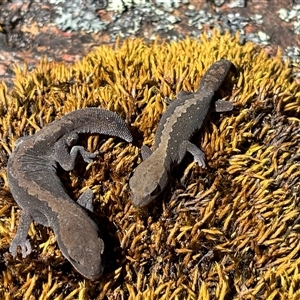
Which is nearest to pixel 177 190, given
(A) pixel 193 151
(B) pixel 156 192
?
(B) pixel 156 192

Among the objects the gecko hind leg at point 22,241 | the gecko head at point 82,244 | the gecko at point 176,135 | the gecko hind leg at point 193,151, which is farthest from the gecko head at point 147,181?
the gecko hind leg at point 22,241

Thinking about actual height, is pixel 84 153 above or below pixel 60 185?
above

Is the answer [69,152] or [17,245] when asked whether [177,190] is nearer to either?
[69,152]

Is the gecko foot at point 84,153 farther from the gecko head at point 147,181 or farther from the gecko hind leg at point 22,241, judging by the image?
the gecko hind leg at point 22,241

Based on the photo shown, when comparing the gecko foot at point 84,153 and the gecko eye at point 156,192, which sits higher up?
the gecko foot at point 84,153

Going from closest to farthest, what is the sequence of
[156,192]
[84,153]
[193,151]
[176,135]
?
[156,192]
[84,153]
[193,151]
[176,135]

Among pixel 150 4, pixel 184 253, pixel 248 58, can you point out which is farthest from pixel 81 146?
pixel 150 4
